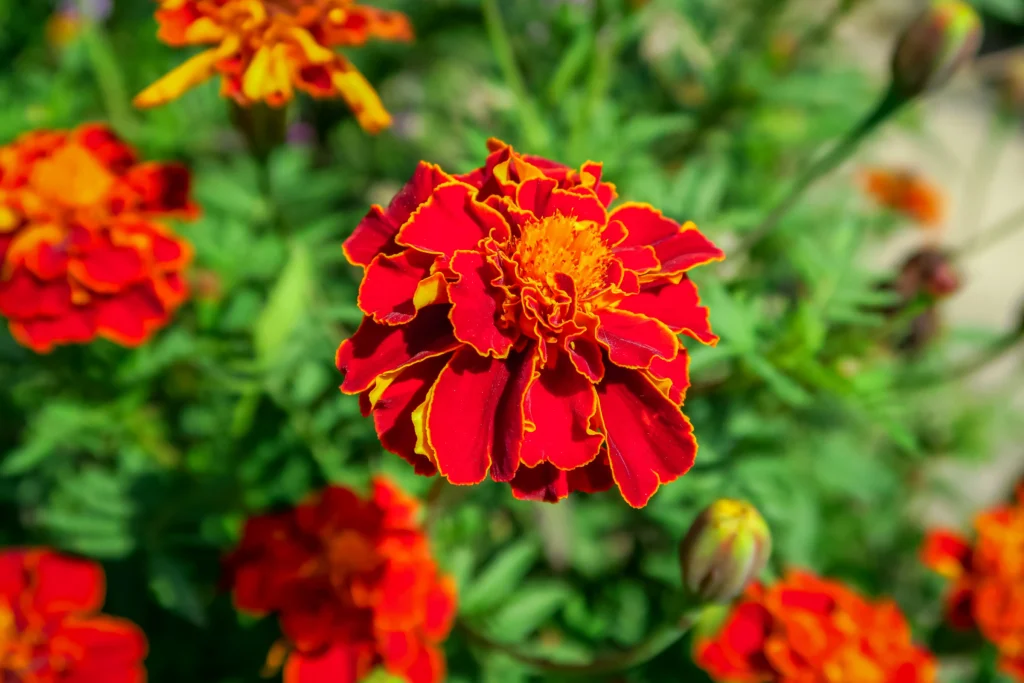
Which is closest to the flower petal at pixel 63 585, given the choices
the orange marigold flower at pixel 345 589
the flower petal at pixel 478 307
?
the orange marigold flower at pixel 345 589

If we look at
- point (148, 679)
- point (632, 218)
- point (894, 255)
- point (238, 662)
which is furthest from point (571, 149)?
point (894, 255)

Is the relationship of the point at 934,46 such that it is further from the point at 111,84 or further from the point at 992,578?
the point at 111,84

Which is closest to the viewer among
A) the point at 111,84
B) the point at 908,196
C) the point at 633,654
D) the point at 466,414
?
the point at 466,414

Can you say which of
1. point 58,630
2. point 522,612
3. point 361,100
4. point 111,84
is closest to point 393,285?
point 361,100

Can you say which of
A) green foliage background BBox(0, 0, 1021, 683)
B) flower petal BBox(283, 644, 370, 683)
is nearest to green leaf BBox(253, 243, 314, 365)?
green foliage background BBox(0, 0, 1021, 683)

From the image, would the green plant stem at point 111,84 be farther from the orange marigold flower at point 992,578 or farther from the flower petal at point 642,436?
the orange marigold flower at point 992,578

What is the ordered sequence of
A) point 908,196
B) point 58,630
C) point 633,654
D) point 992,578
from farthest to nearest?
1. point 908,196
2. point 992,578
3. point 58,630
4. point 633,654
